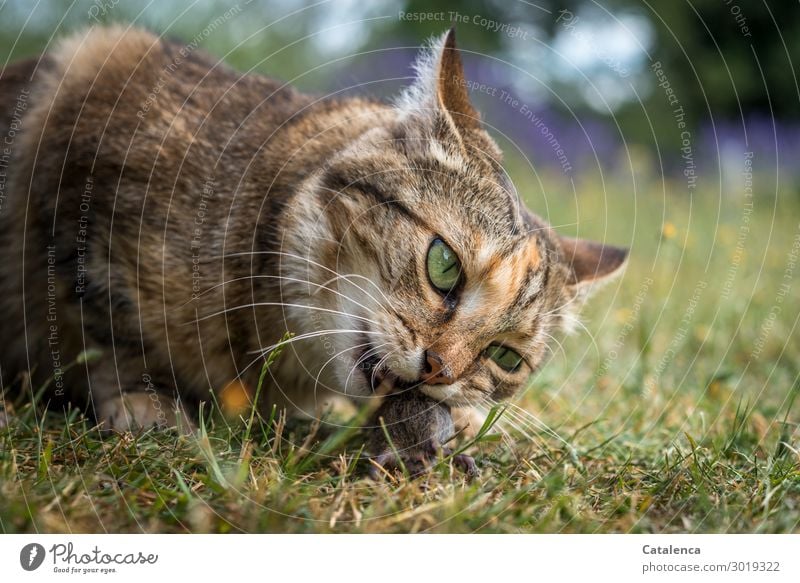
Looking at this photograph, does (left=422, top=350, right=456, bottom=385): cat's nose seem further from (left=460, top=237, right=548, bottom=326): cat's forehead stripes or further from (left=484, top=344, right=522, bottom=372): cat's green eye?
(left=484, top=344, right=522, bottom=372): cat's green eye

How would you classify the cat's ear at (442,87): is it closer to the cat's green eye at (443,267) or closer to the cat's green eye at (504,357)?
the cat's green eye at (443,267)

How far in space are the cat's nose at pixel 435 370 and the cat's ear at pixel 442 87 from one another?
971mm

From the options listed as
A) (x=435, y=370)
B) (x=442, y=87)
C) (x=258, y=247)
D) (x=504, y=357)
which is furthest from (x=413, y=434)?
(x=442, y=87)

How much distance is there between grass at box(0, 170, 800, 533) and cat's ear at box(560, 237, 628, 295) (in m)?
0.46

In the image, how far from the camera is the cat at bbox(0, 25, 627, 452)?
2557mm

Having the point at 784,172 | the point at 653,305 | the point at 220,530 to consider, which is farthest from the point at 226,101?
the point at 784,172

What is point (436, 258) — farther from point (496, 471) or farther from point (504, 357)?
point (496, 471)

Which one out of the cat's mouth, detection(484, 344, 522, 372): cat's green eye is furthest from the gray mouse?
detection(484, 344, 522, 372): cat's green eye

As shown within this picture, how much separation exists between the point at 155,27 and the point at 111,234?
158cm

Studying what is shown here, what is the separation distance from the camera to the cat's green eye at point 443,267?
2.54 metres

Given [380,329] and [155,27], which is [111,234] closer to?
[380,329]

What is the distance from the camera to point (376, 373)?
2459 millimetres

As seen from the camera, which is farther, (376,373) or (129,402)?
(129,402)

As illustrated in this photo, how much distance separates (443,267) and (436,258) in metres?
0.04
